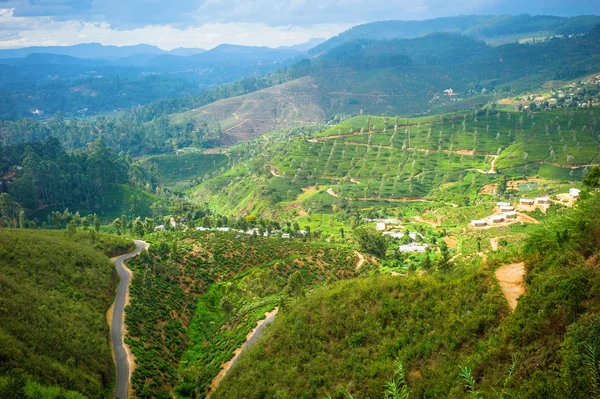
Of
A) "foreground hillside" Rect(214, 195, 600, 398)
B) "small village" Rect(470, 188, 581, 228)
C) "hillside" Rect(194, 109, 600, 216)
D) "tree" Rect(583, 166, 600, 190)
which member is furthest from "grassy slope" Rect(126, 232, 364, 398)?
"hillside" Rect(194, 109, 600, 216)

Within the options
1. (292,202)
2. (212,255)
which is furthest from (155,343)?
(292,202)

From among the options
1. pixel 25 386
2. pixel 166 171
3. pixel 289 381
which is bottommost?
pixel 166 171

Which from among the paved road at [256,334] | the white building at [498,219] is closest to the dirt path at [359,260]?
the paved road at [256,334]

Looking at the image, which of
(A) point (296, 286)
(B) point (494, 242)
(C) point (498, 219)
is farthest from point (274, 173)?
(A) point (296, 286)

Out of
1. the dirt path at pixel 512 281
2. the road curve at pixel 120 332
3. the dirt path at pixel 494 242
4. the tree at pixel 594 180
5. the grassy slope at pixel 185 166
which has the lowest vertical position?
the grassy slope at pixel 185 166

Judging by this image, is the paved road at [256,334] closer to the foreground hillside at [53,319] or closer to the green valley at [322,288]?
the green valley at [322,288]

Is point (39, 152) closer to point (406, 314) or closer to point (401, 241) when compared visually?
point (401, 241)
